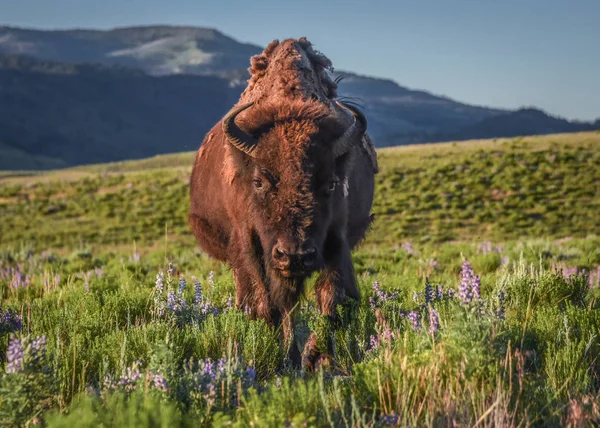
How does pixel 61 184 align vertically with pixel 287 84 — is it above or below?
below

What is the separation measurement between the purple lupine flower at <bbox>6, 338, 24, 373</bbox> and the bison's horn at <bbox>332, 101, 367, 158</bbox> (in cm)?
306

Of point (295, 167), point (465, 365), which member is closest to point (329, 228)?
point (295, 167)

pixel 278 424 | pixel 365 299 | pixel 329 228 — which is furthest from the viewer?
pixel 365 299

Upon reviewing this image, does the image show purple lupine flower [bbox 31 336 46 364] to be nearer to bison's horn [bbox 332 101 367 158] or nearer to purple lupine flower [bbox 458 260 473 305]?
purple lupine flower [bbox 458 260 473 305]

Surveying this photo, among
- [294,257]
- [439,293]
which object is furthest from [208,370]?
[439,293]

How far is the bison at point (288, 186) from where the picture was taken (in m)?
4.82

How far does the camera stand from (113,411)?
2.71 metres

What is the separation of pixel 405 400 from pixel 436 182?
31780 millimetres

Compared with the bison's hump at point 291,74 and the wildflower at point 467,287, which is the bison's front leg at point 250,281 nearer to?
the bison's hump at point 291,74

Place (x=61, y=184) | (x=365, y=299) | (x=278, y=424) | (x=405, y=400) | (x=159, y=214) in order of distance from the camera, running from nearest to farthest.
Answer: (x=278, y=424) → (x=405, y=400) → (x=365, y=299) → (x=159, y=214) → (x=61, y=184)

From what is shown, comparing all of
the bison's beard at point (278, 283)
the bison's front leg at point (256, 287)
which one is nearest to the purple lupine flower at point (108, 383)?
the bison's beard at point (278, 283)

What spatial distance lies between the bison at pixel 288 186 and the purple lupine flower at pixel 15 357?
1.94 metres

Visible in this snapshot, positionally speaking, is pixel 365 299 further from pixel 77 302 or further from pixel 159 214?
pixel 159 214

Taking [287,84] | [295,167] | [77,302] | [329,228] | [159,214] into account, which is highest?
[287,84]
